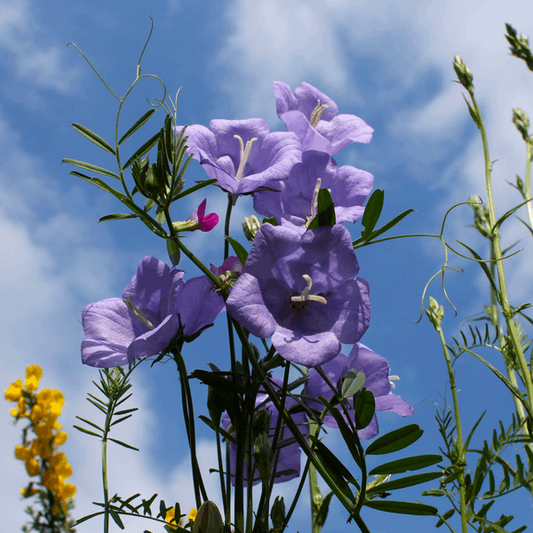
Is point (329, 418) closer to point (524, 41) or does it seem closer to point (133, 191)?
point (133, 191)

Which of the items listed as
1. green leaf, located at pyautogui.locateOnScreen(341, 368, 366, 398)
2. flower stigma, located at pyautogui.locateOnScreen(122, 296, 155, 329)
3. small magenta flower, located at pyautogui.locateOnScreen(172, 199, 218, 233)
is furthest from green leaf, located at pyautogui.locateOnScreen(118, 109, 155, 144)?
green leaf, located at pyautogui.locateOnScreen(341, 368, 366, 398)

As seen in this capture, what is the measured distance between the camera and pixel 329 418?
877mm

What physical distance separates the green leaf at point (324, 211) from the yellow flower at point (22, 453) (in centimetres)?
74

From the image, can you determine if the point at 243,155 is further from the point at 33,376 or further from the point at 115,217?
the point at 33,376

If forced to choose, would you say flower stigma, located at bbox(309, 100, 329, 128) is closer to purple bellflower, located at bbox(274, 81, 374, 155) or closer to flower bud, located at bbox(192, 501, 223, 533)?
purple bellflower, located at bbox(274, 81, 374, 155)

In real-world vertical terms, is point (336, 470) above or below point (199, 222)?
below

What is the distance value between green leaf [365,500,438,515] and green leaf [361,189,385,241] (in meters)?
0.39

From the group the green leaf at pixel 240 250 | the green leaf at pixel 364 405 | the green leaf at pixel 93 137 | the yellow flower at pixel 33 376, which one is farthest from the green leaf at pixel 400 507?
the yellow flower at pixel 33 376

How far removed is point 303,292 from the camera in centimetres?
69

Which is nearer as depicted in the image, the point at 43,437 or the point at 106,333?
the point at 106,333

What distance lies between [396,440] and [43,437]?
0.70 m

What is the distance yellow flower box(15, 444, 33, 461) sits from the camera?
963mm

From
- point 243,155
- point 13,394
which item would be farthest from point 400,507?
point 13,394

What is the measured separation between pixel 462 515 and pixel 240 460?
459mm
